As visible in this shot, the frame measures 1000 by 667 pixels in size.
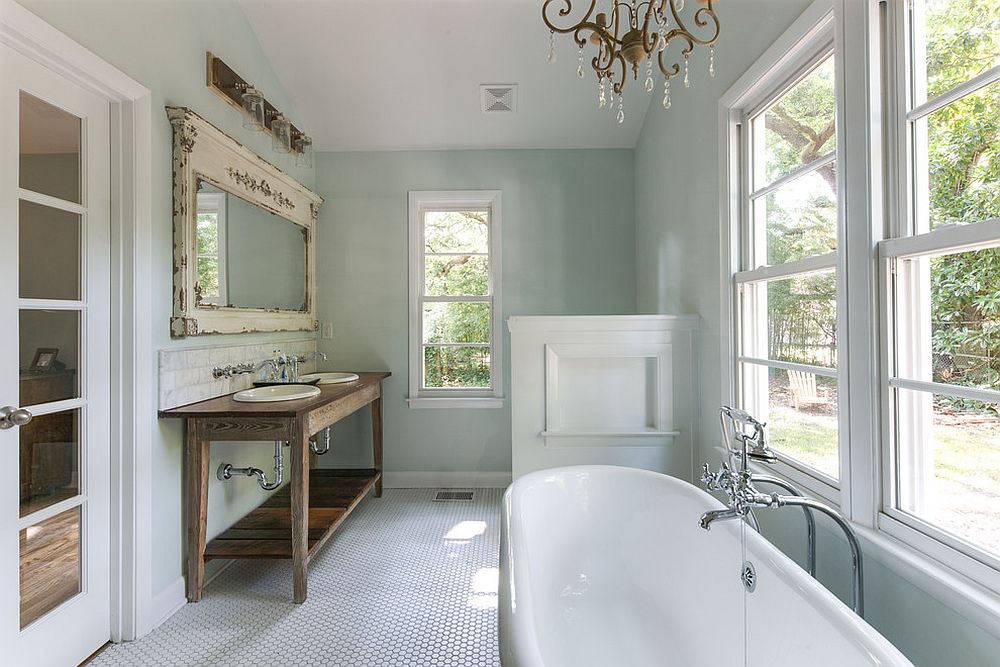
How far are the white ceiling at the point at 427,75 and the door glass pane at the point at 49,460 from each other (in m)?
1.88

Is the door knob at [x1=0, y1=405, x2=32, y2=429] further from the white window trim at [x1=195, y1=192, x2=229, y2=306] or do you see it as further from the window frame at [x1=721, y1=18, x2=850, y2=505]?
the window frame at [x1=721, y1=18, x2=850, y2=505]

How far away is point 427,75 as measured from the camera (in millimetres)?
2842

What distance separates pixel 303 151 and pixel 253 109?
0.57 m

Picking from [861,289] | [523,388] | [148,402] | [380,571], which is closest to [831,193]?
[861,289]

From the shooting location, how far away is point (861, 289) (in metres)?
1.30

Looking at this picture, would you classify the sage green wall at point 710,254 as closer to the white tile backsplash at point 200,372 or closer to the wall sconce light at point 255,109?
the wall sconce light at point 255,109

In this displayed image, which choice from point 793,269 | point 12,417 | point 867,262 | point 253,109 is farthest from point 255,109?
point 867,262

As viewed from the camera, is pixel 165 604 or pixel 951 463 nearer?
pixel 951 463

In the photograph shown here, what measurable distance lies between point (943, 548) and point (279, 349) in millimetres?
2932

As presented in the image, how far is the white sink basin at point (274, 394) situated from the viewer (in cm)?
206

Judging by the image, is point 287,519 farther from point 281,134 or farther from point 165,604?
point 281,134

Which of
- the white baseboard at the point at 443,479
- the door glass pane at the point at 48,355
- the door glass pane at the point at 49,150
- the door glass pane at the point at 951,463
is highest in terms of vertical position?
the door glass pane at the point at 49,150

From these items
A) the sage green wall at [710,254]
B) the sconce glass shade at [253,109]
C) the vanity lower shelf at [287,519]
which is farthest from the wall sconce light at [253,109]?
the sage green wall at [710,254]

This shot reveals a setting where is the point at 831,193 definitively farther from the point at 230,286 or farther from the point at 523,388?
the point at 230,286
